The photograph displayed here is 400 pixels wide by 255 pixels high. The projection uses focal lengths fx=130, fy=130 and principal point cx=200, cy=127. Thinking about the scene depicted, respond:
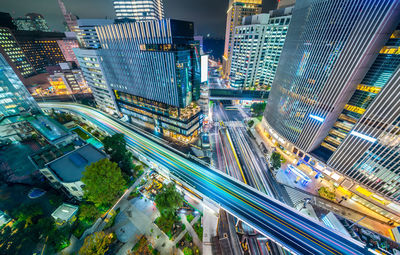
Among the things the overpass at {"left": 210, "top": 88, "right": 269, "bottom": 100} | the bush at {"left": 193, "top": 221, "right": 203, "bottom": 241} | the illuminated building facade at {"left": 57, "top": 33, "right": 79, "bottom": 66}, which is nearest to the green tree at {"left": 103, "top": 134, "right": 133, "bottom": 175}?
the bush at {"left": 193, "top": 221, "right": 203, "bottom": 241}

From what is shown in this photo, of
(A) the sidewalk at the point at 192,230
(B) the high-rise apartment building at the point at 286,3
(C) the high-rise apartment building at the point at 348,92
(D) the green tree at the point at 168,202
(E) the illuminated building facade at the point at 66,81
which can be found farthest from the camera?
(E) the illuminated building facade at the point at 66,81

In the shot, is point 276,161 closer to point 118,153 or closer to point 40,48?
point 118,153

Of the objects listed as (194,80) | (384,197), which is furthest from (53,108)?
(384,197)

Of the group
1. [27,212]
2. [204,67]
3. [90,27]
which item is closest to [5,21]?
[90,27]

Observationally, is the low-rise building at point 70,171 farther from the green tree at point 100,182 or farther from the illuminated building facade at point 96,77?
the illuminated building facade at point 96,77

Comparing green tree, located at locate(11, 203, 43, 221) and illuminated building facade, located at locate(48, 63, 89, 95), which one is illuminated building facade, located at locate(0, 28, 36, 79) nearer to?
illuminated building facade, located at locate(48, 63, 89, 95)

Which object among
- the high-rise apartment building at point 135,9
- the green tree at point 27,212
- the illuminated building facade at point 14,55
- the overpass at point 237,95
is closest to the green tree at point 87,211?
the green tree at point 27,212
